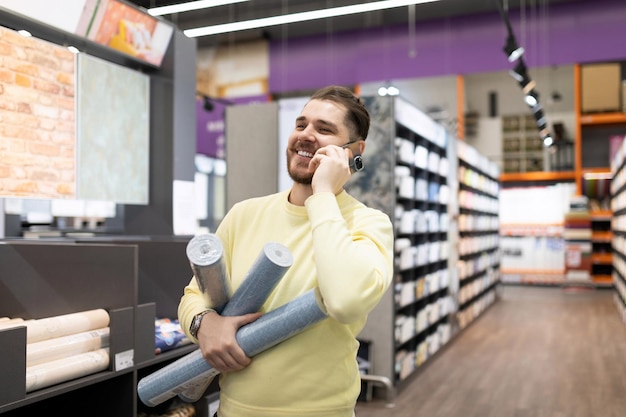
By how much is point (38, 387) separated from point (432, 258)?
4659 mm

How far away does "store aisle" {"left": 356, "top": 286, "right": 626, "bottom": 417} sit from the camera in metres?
4.80

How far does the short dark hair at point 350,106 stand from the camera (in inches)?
59.2

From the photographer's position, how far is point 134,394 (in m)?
2.54

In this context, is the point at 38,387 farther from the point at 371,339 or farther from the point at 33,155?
the point at 371,339

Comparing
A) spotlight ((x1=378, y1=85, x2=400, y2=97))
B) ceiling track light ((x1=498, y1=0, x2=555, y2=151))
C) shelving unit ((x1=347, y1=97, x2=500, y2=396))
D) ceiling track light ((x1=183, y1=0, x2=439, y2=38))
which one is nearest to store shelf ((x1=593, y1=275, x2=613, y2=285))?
ceiling track light ((x1=498, y1=0, x2=555, y2=151))

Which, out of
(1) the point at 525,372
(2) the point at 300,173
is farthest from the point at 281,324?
(1) the point at 525,372

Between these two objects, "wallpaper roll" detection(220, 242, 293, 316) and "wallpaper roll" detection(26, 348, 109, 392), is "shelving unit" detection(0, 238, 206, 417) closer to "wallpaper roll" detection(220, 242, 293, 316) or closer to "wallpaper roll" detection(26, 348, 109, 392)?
"wallpaper roll" detection(26, 348, 109, 392)

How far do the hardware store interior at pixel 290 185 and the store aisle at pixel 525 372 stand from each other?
35mm

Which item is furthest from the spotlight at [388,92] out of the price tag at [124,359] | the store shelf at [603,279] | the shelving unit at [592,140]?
the store shelf at [603,279]

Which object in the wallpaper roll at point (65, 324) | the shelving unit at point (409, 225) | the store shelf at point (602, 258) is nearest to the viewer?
the wallpaper roll at point (65, 324)

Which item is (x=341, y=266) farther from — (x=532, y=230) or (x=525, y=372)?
(x=532, y=230)

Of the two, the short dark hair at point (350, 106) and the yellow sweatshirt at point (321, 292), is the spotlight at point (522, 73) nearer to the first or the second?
the short dark hair at point (350, 106)

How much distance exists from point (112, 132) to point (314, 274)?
9.46 ft

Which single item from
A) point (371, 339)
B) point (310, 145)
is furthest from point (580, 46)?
point (310, 145)
